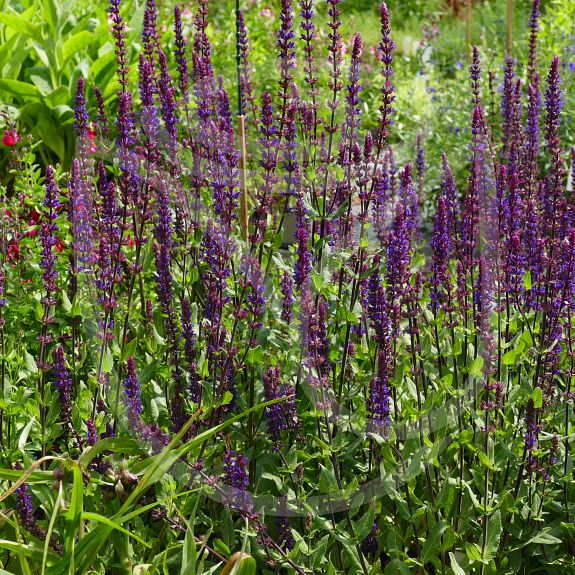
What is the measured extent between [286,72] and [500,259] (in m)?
0.94

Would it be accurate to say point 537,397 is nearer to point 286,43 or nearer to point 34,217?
point 286,43

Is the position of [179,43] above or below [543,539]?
above

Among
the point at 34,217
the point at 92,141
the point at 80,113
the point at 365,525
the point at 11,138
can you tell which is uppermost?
the point at 80,113

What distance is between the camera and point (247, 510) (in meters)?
2.70

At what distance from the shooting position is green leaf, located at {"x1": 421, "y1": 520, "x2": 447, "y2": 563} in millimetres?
2734

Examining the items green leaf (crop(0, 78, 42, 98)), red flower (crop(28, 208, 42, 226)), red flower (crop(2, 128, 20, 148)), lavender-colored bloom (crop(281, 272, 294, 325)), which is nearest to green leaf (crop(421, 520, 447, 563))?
lavender-colored bloom (crop(281, 272, 294, 325))

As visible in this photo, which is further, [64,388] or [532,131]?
[532,131]

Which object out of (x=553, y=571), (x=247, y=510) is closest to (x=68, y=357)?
(x=247, y=510)

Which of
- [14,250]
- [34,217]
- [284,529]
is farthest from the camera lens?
[34,217]

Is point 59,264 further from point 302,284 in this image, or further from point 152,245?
point 302,284

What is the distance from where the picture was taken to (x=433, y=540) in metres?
2.75

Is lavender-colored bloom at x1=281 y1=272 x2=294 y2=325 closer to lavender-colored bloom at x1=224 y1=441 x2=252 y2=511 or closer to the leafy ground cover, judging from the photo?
the leafy ground cover

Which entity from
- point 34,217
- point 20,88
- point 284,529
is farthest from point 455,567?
point 20,88

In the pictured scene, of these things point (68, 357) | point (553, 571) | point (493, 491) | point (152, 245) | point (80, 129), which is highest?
point (80, 129)
